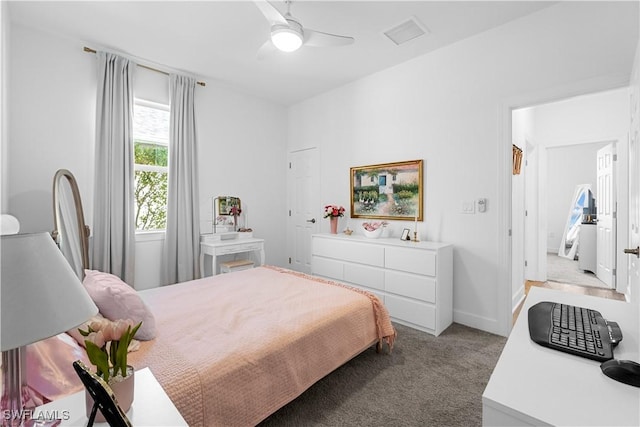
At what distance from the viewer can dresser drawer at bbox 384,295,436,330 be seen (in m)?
2.88

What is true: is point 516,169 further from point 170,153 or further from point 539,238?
A: point 170,153

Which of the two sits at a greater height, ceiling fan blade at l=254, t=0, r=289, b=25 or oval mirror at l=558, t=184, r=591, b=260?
ceiling fan blade at l=254, t=0, r=289, b=25

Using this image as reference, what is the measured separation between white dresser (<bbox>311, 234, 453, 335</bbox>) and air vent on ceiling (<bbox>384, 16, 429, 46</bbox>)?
2057mm

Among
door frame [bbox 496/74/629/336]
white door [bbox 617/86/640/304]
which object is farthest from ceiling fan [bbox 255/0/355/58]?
white door [bbox 617/86/640/304]

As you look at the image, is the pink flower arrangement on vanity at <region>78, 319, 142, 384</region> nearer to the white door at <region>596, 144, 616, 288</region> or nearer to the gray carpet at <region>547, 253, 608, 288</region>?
the white door at <region>596, 144, 616, 288</region>

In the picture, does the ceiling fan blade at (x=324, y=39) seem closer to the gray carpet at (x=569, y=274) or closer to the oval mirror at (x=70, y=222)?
the oval mirror at (x=70, y=222)

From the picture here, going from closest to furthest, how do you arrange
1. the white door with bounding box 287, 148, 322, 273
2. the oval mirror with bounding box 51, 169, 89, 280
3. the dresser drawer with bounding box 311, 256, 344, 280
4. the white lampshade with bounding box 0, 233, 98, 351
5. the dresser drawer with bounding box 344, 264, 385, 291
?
the white lampshade with bounding box 0, 233, 98, 351, the oval mirror with bounding box 51, 169, 89, 280, the dresser drawer with bounding box 344, 264, 385, 291, the dresser drawer with bounding box 311, 256, 344, 280, the white door with bounding box 287, 148, 322, 273

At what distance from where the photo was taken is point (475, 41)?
9.62 feet

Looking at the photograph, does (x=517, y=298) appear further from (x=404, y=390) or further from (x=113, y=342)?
(x=113, y=342)

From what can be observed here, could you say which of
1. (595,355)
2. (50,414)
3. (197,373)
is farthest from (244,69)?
(595,355)

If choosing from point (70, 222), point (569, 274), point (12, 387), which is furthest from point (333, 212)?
point (569, 274)

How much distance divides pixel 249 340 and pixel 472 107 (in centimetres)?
293

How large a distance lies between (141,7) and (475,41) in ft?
9.96

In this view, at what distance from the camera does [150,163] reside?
366 centimetres
